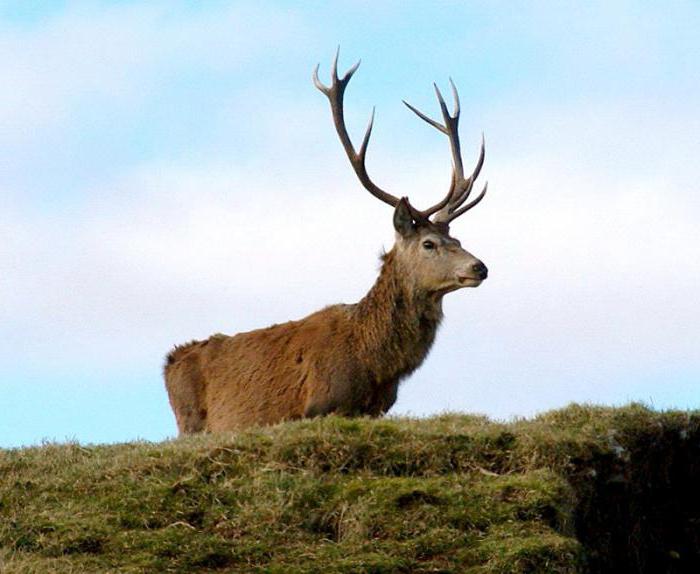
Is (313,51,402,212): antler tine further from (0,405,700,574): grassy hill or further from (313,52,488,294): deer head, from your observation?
(0,405,700,574): grassy hill

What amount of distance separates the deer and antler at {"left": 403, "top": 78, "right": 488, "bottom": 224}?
1cm

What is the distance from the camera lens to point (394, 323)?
40.4ft

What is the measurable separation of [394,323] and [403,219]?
37.7 inches

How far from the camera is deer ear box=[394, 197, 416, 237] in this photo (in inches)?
492

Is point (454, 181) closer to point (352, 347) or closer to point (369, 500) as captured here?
point (352, 347)

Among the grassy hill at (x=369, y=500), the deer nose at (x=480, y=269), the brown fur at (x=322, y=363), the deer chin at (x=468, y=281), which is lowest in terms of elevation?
the grassy hill at (x=369, y=500)

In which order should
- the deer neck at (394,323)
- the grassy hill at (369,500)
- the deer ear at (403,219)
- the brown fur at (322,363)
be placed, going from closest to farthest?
the grassy hill at (369,500), the brown fur at (322,363), the deer neck at (394,323), the deer ear at (403,219)

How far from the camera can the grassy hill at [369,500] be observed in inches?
313

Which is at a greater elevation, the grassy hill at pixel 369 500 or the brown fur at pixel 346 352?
the brown fur at pixel 346 352

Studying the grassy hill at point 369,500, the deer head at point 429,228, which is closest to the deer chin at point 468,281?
the deer head at point 429,228

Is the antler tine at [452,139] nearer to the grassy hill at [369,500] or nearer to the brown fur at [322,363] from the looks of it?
the brown fur at [322,363]

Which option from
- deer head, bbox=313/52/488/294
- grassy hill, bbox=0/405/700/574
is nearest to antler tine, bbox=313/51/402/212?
deer head, bbox=313/52/488/294

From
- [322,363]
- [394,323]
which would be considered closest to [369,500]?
[322,363]

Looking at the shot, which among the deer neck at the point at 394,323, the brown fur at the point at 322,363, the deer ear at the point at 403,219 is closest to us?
the brown fur at the point at 322,363
